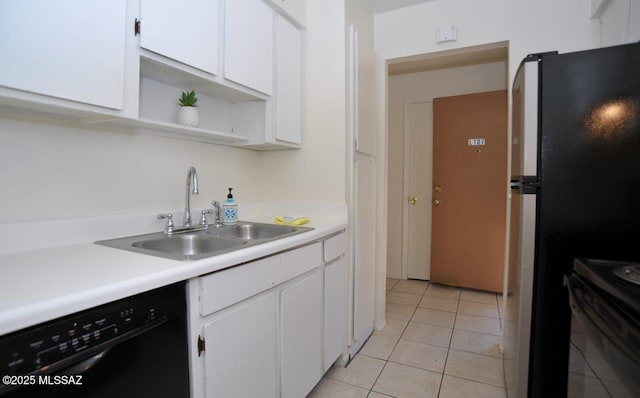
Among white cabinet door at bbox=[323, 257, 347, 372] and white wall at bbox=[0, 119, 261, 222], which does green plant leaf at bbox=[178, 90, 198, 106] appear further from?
white cabinet door at bbox=[323, 257, 347, 372]

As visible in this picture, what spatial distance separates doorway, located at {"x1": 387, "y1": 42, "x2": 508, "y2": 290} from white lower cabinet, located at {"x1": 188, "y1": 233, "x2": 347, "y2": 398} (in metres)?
2.06

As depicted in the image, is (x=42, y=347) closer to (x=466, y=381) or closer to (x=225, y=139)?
(x=225, y=139)

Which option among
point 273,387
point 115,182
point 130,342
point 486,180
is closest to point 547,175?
point 273,387

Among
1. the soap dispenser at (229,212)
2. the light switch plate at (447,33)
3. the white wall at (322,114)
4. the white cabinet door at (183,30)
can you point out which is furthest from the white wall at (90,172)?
the light switch plate at (447,33)

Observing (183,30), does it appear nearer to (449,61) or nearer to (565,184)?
(565,184)

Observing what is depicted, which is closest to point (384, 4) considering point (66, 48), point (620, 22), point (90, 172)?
point (620, 22)

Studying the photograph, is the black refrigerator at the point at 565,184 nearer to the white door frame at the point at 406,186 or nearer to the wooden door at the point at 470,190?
the wooden door at the point at 470,190

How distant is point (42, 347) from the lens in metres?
0.61

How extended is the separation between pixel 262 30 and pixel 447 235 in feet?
9.01

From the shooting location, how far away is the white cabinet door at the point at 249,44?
151cm

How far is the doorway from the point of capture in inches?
134

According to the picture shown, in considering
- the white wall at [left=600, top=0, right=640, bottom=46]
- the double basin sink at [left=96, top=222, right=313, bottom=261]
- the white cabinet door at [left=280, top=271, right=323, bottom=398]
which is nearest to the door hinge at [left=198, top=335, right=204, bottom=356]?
the double basin sink at [left=96, top=222, right=313, bottom=261]

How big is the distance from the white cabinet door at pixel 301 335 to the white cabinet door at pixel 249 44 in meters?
1.08

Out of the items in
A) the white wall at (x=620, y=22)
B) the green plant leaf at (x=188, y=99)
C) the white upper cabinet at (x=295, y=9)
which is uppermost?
the white upper cabinet at (x=295, y=9)
